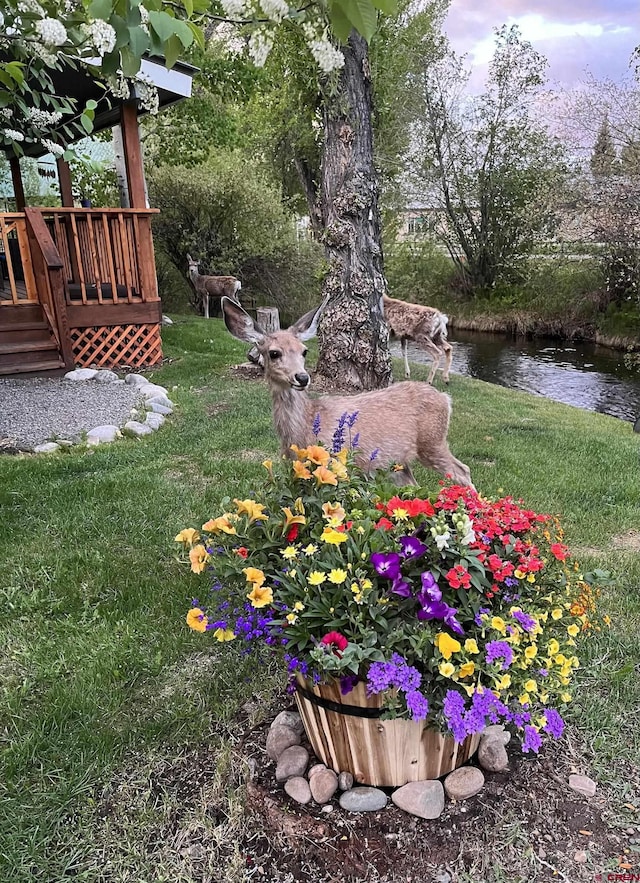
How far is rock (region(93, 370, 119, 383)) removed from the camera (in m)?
8.52

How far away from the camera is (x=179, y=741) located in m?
2.31

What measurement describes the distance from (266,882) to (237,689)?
0.86 m

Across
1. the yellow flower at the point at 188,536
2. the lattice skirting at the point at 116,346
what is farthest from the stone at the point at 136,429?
the yellow flower at the point at 188,536

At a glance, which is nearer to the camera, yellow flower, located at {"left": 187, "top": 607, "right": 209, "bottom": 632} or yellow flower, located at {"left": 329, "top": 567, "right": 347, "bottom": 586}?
yellow flower, located at {"left": 329, "top": 567, "right": 347, "bottom": 586}

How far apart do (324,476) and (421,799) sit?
3.50 feet

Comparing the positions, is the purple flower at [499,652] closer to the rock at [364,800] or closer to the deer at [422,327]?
the rock at [364,800]

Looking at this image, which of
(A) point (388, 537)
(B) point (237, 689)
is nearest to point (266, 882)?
(B) point (237, 689)

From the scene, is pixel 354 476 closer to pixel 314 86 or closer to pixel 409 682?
pixel 409 682

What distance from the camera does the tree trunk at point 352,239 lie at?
720cm

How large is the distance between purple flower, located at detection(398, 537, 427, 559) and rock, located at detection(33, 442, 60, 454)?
480 centimetres

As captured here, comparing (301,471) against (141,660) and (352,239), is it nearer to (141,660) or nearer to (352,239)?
(141,660)

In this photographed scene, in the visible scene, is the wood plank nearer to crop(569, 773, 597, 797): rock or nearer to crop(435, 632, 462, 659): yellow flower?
crop(435, 632, 462, 659): yellow flower

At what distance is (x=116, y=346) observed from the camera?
376 inches

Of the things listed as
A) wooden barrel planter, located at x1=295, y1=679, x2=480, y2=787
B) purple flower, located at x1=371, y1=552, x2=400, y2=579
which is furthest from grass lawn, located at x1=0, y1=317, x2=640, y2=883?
purple flower, located at x1=371, y1=552, x2=400, y2=579
